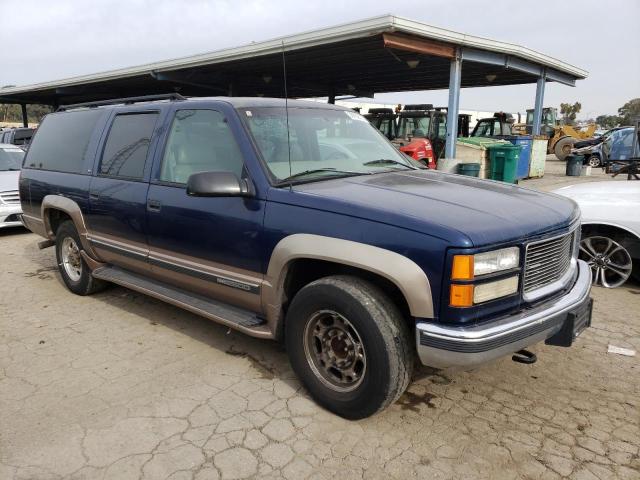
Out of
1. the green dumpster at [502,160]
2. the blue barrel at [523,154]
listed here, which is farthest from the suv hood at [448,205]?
the blue barrel at [523,154]

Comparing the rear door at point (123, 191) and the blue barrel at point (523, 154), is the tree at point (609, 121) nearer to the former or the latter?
the blue barrel at point (523, 154)

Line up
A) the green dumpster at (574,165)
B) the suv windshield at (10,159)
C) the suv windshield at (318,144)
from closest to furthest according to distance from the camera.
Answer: the suv windshield at (318,144) → the suv windshield at (10,159) → the green dumpster at (574,165)

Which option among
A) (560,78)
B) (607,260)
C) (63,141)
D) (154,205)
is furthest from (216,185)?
(560,78)

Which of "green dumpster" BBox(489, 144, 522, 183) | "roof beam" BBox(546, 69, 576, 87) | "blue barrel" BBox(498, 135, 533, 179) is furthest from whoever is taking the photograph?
"roof beam" BBox(546, 69, 576, 87)

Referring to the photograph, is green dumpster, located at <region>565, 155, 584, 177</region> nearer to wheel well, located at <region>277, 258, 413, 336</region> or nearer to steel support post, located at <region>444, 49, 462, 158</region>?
steel support post, located at <region>444, 49, 462, 158</region>

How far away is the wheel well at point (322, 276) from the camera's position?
283cm

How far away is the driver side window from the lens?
3.49 m

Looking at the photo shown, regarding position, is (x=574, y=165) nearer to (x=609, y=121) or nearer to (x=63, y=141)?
(x=63, y=141)

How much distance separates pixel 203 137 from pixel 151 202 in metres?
0.65

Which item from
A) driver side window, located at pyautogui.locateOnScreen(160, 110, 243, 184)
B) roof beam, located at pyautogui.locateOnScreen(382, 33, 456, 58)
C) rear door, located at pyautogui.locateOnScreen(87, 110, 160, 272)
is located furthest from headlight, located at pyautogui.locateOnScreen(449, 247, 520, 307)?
roof beam, located at pyautogui.locateOnScreen(382, 33, 456, 58)

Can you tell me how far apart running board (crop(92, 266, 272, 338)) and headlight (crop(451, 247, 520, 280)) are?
1362 millimetres

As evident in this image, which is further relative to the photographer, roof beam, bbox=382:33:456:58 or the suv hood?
roof beam, bbox=382:33:456:58

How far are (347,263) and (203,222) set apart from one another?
1216 mm

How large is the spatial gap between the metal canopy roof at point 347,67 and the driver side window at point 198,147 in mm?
5106
